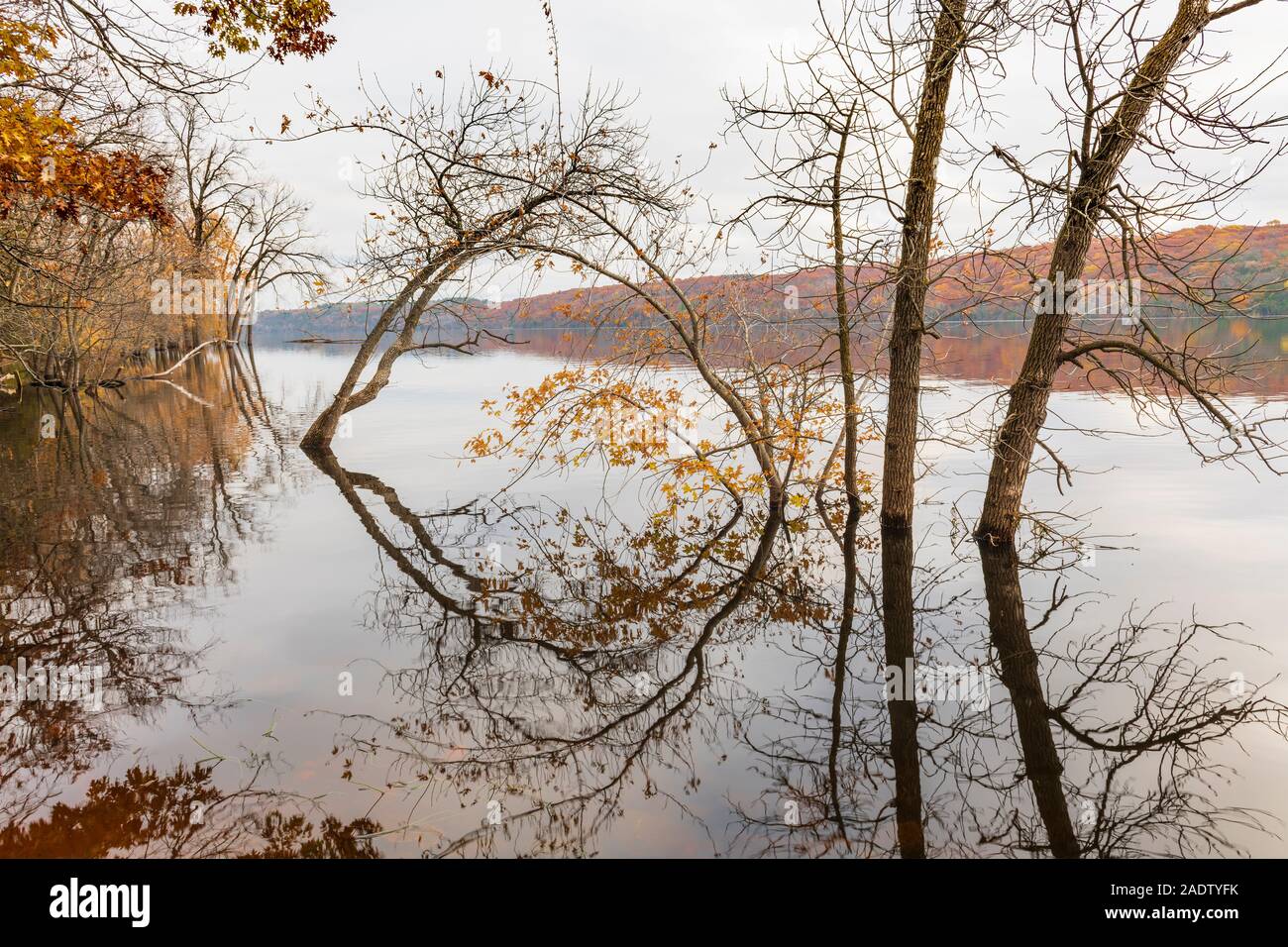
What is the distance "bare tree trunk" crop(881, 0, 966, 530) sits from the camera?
885cm

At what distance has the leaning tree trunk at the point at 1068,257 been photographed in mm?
7988

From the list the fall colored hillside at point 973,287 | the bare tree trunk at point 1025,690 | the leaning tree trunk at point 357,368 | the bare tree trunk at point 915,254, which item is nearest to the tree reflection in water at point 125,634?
the leaning tree trunk at point 357,368

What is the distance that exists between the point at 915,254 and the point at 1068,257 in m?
1.63

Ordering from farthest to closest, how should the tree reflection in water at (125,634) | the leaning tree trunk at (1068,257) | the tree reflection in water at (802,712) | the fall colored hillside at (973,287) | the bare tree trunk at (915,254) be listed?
the bare tree trunk at (915,254) → the leaning tree trunk at (1068,257) → the fall colored hillside at (973,287) → the tree reflection in water at (802,712) → the tree reflection in water at (125,634)

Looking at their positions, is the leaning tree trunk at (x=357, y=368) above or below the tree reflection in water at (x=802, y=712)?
above

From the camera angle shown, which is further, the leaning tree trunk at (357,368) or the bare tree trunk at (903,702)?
the leaning tree trunk at (357,368)

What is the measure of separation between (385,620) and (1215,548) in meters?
9.95

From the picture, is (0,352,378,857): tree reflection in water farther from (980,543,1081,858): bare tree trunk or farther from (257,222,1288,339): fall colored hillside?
(257,222,1288,339): fall colored hillside

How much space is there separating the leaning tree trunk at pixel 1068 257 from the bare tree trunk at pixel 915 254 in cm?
112

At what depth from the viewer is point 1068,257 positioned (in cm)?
896

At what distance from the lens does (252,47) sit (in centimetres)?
968

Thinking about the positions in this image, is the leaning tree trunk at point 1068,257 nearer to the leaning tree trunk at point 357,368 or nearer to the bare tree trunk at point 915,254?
the bare tree trunk at point 915,254

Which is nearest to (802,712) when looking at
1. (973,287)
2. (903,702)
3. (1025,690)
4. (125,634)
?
(903,702)

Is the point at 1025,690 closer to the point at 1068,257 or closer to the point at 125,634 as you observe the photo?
the point at 1068,257
